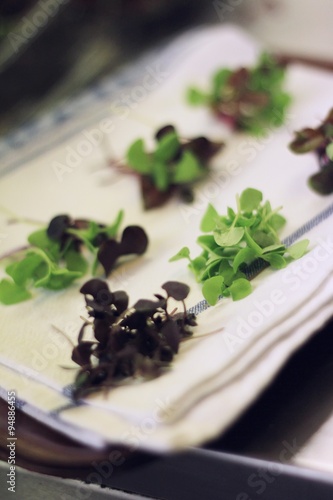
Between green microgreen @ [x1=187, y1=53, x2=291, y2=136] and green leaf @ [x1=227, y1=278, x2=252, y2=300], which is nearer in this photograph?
green leaf @ [x1=227, y1=278, x2=252, y2=300]

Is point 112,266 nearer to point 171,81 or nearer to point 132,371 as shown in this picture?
point 132,371

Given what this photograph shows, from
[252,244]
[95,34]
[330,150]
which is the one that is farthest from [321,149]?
[95,34]

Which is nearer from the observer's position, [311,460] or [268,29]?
[311,460]

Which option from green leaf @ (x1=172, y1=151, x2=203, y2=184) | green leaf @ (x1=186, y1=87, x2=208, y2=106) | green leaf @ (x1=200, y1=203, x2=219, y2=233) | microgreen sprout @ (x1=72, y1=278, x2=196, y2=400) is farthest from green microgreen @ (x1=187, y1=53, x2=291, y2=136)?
microgreen sprout @ (x1=72, y1=278, x2=196, y2=400)

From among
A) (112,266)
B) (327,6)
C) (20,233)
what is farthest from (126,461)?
(327,6)

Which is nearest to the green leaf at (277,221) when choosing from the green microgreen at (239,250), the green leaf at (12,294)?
the green microgreen at (239,250)

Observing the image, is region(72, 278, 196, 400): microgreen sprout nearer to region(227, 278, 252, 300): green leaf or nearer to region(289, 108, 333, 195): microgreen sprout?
region(227, 278, 252, 300): green leaf

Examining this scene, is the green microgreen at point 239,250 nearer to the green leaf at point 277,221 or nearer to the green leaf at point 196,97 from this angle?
the green leaf at point 277,221
